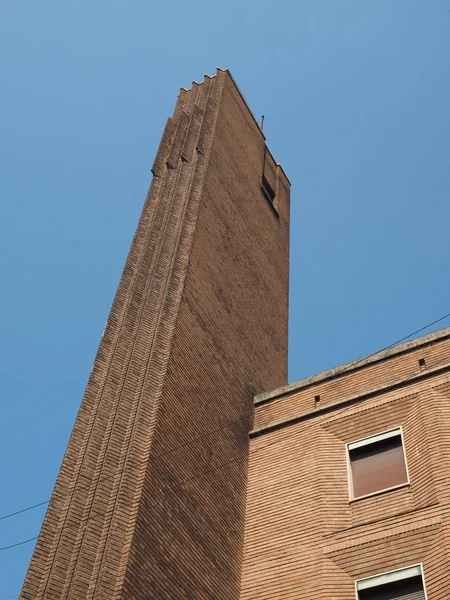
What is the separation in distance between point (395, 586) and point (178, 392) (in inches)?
200

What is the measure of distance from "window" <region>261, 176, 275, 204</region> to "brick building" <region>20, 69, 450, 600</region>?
527cm

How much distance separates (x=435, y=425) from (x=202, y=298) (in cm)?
583

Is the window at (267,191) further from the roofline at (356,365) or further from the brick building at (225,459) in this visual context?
the roofline at (356,365)

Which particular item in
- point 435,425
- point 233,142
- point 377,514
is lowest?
point 377,514

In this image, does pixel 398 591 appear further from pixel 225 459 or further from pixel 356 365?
pixel 356 365

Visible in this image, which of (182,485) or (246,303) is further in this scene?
(246,303)

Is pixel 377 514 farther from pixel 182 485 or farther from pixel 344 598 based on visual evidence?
pixel 182 485

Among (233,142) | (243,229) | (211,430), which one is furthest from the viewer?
(233,142)

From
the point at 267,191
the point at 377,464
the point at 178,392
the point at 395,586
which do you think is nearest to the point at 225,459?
the point at 178,392

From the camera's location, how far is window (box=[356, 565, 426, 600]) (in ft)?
40.5

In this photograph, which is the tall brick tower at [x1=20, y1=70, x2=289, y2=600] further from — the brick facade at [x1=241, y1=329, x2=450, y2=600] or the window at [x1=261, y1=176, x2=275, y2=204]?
the window at [x1=261, y1=176, x2=275, y2=204]

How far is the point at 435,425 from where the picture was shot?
14266 millimetres

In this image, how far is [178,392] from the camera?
15188 mm

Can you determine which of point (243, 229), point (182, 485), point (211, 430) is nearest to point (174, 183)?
point (243, 229)
